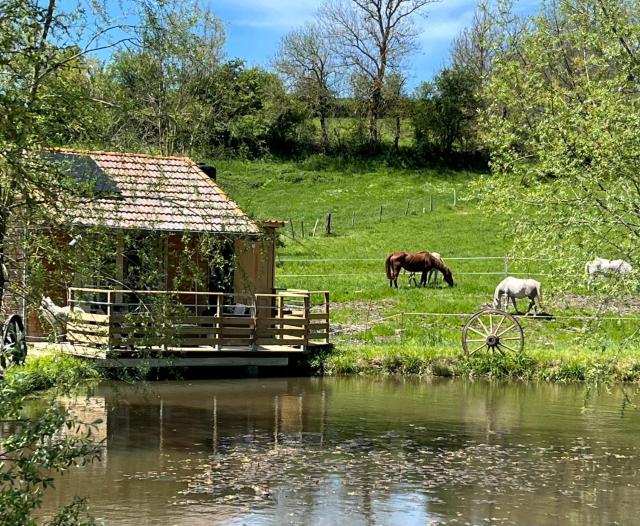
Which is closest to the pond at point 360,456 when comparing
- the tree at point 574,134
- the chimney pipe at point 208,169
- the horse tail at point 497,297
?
the tree at point 574,134

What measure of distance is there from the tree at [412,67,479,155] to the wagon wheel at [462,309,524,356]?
24.5 meters

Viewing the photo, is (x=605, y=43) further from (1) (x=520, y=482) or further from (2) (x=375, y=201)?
(2) (x=375, y=201)

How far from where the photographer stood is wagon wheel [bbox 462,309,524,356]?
65.2 feet

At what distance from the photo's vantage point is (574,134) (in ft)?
37.5

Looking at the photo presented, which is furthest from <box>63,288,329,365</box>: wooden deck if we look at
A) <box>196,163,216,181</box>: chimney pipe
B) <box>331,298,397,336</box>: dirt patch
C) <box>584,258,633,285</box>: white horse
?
<box>584,258,633,285</box>: white horse

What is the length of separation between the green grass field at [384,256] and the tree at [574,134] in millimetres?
771

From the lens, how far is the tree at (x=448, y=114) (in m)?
44.8

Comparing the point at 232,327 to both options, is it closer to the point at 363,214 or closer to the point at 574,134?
the point at 574,134

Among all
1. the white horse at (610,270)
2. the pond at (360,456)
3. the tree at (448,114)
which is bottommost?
the pond at (360,456)

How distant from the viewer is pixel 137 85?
7164 millimetres

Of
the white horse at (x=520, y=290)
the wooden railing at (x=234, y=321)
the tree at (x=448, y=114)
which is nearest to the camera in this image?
the wooden railing at (x=234, y=321)

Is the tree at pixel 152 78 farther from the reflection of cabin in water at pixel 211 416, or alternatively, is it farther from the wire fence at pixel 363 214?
the wire fence at pixel 363 214

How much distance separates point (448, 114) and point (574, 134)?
3403 cm

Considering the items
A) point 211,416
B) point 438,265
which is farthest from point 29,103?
point 438,265
